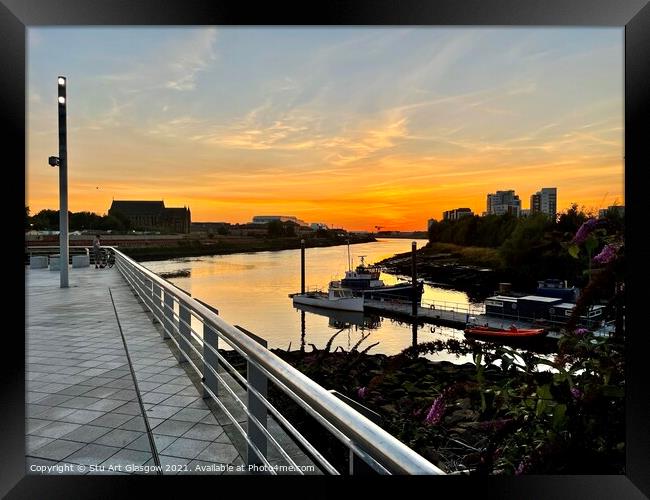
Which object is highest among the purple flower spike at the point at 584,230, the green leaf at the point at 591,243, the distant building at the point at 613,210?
the distant building at the point at 613,210

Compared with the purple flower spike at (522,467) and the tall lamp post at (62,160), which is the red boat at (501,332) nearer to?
the tall lamp post at (62,160)

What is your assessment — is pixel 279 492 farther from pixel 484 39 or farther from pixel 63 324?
pixel 484 39

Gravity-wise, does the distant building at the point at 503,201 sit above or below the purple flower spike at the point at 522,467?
above

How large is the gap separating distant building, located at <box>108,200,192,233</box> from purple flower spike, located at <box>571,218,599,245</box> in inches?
2635

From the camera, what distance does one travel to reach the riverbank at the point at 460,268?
38.5 metres

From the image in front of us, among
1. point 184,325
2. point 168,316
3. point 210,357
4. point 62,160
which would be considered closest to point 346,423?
point 210,357

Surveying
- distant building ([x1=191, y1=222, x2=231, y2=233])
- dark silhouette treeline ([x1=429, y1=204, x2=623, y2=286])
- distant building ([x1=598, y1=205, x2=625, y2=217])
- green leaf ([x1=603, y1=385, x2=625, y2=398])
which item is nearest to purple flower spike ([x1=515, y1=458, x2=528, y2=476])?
green leaf ([x1=603, y1=385, x2=625, y2=398])

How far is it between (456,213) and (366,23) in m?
42.8

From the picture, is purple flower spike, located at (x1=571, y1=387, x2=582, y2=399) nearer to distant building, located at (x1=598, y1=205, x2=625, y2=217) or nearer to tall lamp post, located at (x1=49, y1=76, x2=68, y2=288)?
distant building, located at (x1=598, y1=205, x2=625, y2=217)

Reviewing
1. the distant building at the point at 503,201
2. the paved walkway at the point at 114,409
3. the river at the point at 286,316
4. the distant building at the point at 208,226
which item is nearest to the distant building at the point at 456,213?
the river at the point at 286,316

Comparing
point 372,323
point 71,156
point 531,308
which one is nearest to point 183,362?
point 71,156

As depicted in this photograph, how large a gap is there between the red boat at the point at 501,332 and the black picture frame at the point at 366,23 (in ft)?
46.6

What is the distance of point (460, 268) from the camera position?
4816cm

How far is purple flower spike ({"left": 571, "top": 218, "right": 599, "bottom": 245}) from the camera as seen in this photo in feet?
5.36
